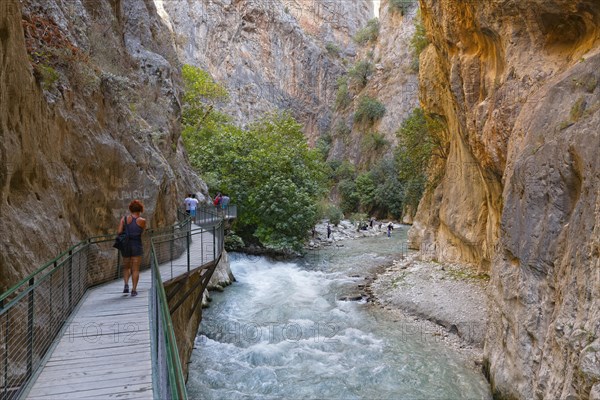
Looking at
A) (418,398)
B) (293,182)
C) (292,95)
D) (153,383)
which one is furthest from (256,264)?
(292,95)

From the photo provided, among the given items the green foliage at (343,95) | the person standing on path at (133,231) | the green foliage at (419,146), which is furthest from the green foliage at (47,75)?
the green foliage at (343,95)

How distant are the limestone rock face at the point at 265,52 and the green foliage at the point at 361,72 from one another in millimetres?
9148

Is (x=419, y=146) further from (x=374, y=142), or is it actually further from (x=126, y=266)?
(x=374, y=142)

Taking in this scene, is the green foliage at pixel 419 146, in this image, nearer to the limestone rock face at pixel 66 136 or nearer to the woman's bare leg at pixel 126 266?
the limestone rock face at pixel 66 136

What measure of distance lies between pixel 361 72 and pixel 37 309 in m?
59.2

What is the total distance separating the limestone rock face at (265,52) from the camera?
5962 centimetres

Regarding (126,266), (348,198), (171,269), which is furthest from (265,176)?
(348,198)

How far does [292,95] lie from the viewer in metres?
66.4

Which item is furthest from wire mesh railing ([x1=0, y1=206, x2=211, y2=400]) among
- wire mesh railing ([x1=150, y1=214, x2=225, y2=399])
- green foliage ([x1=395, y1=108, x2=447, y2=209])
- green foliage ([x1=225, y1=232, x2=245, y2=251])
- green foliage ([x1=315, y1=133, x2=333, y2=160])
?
green foliage ([x1=315, y1=133, x2=333, y2=160])

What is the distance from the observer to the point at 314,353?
1187 centimetres

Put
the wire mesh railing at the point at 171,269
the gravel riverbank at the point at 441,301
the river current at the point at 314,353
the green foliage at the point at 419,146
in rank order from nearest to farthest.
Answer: the wire mesh railing at the point at 171,269 < the river current at the point at 314,353 < the gravel riverbank at the point at 441,301 < the green foliage at the point at 419,146

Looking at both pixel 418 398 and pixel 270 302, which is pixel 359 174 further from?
pixel 418 398

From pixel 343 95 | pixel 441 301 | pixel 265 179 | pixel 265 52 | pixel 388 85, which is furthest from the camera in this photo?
pixel 265 52

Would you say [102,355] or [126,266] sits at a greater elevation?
[126,266]
